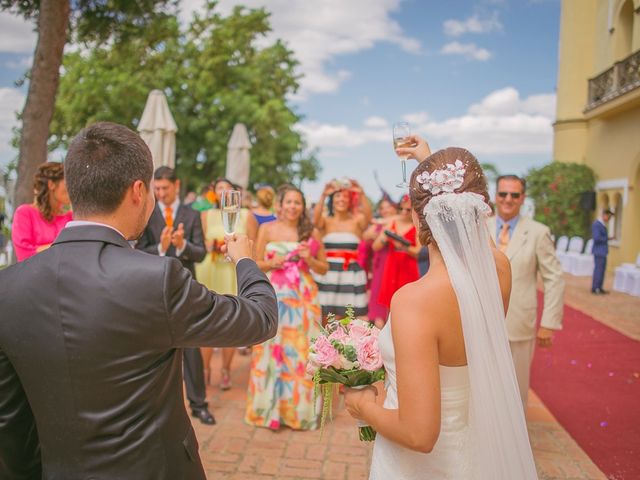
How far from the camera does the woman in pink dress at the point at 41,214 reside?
4.06 metres

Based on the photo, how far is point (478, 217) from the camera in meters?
2.06

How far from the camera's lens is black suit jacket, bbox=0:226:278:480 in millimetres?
1521

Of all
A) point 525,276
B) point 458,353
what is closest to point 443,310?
point 458,353

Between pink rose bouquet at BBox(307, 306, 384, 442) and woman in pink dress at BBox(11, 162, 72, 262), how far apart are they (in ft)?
9.24

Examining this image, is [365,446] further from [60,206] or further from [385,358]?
[60,206]

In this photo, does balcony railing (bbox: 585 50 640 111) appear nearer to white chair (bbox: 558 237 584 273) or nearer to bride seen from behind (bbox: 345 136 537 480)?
white chair (bbox: 558 237 584 273)

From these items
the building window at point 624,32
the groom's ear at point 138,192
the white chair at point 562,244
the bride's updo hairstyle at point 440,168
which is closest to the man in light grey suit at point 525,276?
the bride's updo hairstyle at point 440,168

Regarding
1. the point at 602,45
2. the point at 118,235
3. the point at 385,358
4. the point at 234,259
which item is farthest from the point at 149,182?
the point at 602,45

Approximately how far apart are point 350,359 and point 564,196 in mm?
20761

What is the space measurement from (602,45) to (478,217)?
71.2 ft

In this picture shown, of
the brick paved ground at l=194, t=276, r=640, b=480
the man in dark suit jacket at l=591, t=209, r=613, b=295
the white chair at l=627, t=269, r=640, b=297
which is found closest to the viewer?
the brick paved ground at l=194, t=276, r=640, b=480

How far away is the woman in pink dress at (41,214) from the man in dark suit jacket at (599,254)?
12607 millimetres

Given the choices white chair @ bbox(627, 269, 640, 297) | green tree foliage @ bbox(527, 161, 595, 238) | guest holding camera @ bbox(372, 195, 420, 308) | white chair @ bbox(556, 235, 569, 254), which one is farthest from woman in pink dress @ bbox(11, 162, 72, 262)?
green tree foliage @ bbox(527, 161, 595, 238)

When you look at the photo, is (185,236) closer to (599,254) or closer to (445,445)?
(445,445)
